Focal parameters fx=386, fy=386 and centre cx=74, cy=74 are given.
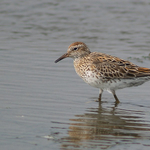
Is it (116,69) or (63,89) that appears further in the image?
(63,89)

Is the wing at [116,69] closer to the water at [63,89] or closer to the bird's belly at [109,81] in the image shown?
the bird's belly at [109,81]

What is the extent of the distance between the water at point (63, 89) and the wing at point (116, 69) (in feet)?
2.55

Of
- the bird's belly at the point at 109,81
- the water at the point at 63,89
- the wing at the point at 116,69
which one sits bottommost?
the water at the point at 63,89

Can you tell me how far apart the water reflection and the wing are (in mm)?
901

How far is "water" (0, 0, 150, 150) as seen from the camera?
7.64 metres

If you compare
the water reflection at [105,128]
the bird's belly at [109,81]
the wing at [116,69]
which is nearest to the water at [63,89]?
the water reflection at [105,128]

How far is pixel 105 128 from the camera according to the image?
8.37m

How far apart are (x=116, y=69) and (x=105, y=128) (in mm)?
2540

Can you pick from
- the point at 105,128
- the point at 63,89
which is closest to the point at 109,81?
the point at 63,89

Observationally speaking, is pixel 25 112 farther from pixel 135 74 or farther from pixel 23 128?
pixel 135 74

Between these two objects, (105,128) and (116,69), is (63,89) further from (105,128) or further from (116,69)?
(105,128)

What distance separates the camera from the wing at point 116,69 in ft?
34.0

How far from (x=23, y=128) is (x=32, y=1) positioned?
20444mm

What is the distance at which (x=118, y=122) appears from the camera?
891cm
